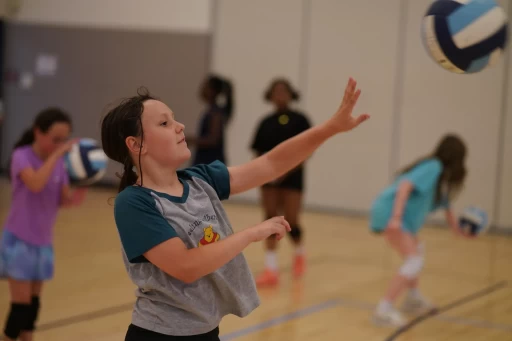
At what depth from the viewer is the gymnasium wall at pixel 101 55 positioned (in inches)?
475

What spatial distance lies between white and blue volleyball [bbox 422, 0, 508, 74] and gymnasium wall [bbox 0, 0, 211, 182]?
8914 millimetres

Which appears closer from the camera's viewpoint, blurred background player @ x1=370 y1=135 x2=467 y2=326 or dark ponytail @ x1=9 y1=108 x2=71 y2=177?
dark ponytail @ x1=9 y1=108 x2=71 y2=177

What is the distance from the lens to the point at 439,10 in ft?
10.9

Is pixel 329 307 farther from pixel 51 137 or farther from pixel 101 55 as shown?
pixel 101 55

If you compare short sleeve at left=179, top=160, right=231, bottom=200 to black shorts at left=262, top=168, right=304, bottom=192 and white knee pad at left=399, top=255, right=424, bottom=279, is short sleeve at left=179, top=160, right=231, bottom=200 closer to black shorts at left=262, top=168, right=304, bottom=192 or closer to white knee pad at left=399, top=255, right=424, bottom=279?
white knee pad at left=399, top=255, right=424, bottom=279

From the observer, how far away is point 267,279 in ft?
20.9


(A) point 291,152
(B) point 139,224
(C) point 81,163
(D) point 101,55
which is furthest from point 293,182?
(D) point 101,55

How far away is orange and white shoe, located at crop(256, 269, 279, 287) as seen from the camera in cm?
636

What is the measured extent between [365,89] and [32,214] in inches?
303

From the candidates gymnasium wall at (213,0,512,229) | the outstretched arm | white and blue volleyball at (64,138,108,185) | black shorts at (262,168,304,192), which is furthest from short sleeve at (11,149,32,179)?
gymnasium wall at (213,0,512,229)

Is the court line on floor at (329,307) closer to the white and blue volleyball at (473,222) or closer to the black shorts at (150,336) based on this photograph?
the white and blue volleyball at (473,222)

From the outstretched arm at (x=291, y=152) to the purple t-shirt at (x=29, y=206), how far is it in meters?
1.82

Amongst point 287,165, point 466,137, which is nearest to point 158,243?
point 287,165

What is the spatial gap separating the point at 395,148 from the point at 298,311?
5.76m
